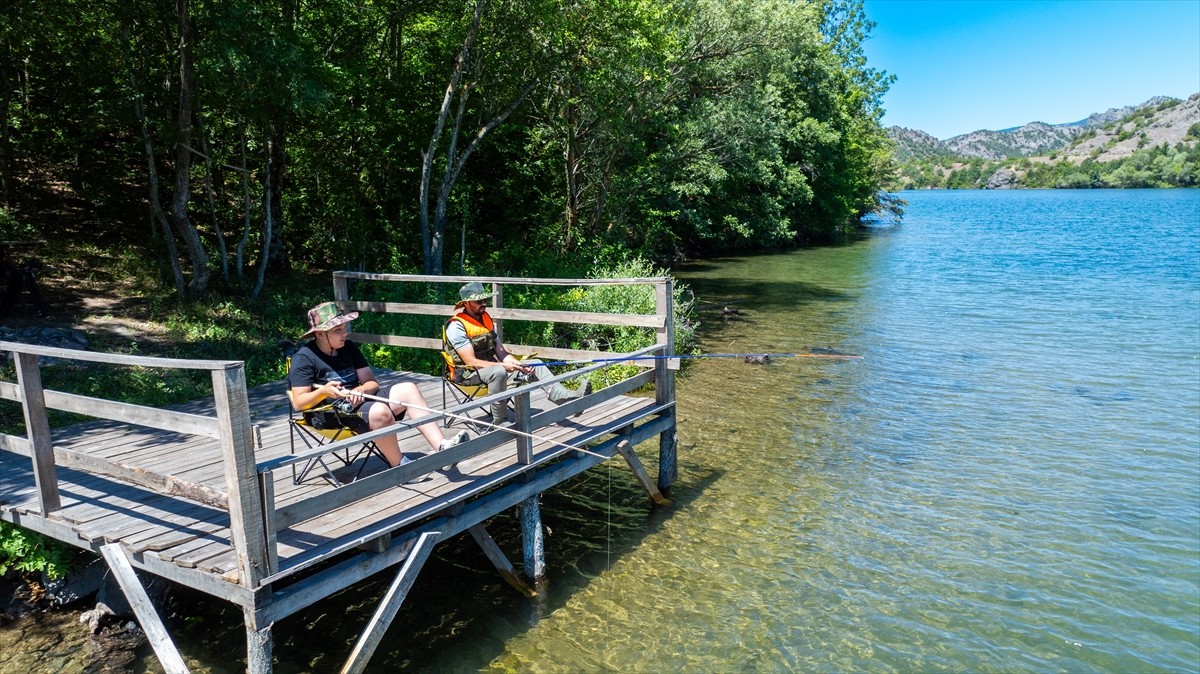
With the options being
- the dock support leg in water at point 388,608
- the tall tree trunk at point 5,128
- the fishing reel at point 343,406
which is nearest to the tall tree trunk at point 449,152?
the tall tree trunk at point 5,128

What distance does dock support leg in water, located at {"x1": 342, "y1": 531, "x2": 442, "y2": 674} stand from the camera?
5.57 meters

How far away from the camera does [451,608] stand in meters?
7.02

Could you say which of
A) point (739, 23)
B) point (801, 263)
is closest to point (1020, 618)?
point (739, 23)

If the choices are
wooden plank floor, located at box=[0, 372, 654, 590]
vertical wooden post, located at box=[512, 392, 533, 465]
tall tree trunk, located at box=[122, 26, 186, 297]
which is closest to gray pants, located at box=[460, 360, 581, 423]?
vertical wooden post, located at box=[512, 392, 533, 465]

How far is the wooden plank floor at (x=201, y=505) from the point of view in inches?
213

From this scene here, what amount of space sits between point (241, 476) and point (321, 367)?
1.94 m

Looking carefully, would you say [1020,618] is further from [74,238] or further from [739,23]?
[739,23]

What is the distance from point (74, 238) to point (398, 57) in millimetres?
8103

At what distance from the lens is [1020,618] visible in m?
7.05

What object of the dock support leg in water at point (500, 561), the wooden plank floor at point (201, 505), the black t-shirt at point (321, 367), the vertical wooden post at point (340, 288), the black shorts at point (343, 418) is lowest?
the dock support leg in water at point (500, 561)

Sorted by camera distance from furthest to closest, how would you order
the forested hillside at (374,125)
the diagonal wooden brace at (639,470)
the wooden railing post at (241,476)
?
the forested hillside at (374,125), the diagonal wooden brace at (639,470), the wooden railing post at (241,476)

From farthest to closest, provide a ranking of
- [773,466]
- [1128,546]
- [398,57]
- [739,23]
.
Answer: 1. [739,23]
2. [398,57]
3. [773,466]
4. [1128,546]

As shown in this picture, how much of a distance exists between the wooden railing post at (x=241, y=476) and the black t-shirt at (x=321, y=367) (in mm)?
1672

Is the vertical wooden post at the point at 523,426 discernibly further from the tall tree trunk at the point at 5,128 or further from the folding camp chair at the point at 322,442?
the tall tree trunk at the point at 5,128
